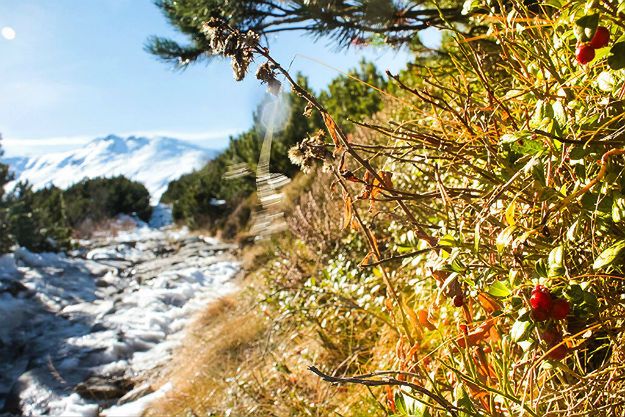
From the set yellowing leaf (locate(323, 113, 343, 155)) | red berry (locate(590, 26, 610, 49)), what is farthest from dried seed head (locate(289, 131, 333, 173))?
red berry (locate(590, 26, 610, 49))

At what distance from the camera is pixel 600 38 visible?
0.72 m

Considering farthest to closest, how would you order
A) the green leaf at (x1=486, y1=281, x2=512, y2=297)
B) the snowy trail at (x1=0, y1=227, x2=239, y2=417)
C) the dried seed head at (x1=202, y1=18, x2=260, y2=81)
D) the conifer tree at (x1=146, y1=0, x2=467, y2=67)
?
the snowy trail at (x1=0, y1=227, x2=239, y2=417), the conifer tree at (x1=146, y1=0, x2=467, y2=67), the dried seed head at (x1=202, y1=18, x2=260, y2=81), the green leaf at (x1=486, y1=281, x2=512, y2=297)

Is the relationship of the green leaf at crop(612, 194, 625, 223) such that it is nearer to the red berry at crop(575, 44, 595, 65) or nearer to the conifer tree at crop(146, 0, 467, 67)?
the red berry at crop(575, 44, 595, 65)

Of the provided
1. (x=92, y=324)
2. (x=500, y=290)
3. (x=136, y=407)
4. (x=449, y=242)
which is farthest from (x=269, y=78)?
(x=92, y=324)

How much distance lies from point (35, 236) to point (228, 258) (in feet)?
15.4

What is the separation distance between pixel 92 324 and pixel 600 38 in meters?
6.47

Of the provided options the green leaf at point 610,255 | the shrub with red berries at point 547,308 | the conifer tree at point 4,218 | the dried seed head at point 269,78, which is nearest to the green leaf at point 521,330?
the shrub with red berries at point 547,308

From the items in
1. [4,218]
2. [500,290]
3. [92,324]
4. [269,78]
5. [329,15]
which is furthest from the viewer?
[4,218]

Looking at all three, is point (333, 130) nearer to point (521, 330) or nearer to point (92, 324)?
point (521, 330)

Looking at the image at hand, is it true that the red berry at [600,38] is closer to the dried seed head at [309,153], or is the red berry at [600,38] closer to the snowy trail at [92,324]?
the dried seed head at [309,153]

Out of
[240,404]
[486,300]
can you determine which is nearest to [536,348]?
[486,300]

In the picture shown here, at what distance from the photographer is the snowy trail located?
4.07 m

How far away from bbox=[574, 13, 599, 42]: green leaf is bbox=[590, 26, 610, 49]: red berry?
46 millimetres

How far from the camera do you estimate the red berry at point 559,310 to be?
713mm
